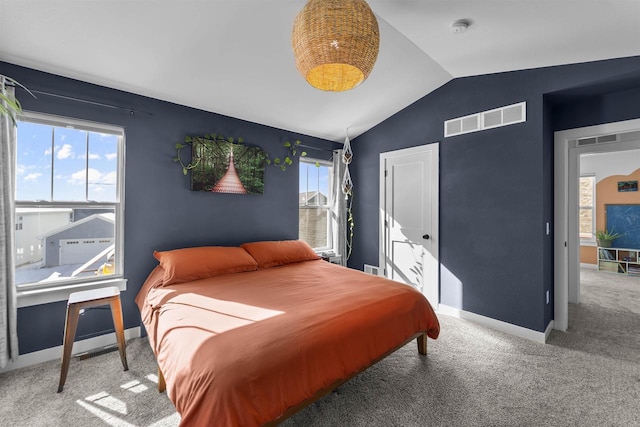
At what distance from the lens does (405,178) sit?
3.92 meters

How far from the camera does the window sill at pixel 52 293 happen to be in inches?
88.1

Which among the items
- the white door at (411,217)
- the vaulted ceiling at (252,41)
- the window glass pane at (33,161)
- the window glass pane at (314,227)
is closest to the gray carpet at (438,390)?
the white door at (411,217)

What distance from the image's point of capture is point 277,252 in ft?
10.8

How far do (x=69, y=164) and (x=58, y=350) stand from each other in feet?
5.33

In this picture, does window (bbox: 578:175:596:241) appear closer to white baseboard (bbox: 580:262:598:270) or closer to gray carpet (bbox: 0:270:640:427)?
white baseboard (bbox: 580:262:598:270)

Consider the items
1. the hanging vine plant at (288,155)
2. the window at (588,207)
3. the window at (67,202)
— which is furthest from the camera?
the window at (588,207)

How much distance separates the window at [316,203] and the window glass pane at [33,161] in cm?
275

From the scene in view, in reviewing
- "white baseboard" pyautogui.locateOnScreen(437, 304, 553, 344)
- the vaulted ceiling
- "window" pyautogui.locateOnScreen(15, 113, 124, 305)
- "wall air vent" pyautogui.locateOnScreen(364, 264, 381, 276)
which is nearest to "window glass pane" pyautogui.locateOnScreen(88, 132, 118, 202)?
"window" pyautogui.locateOnScreen(15, 113, 124, 305)

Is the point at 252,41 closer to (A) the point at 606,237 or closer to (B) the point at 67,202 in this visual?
(B) the point at 67,202

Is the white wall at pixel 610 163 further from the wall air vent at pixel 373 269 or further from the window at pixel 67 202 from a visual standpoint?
the window at pixel 67 202

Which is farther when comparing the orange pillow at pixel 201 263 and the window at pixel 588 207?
the window at pixel 588 207

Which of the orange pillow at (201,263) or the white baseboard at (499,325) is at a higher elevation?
the orange pillow at (201,263)

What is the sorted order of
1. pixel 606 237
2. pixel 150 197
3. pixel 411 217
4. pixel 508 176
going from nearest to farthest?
pixel 150 197 < pixel 508 176 < pixel 411 217 < pixel 606 237

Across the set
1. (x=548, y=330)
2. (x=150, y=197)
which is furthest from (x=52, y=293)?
(x=548, y=330)
